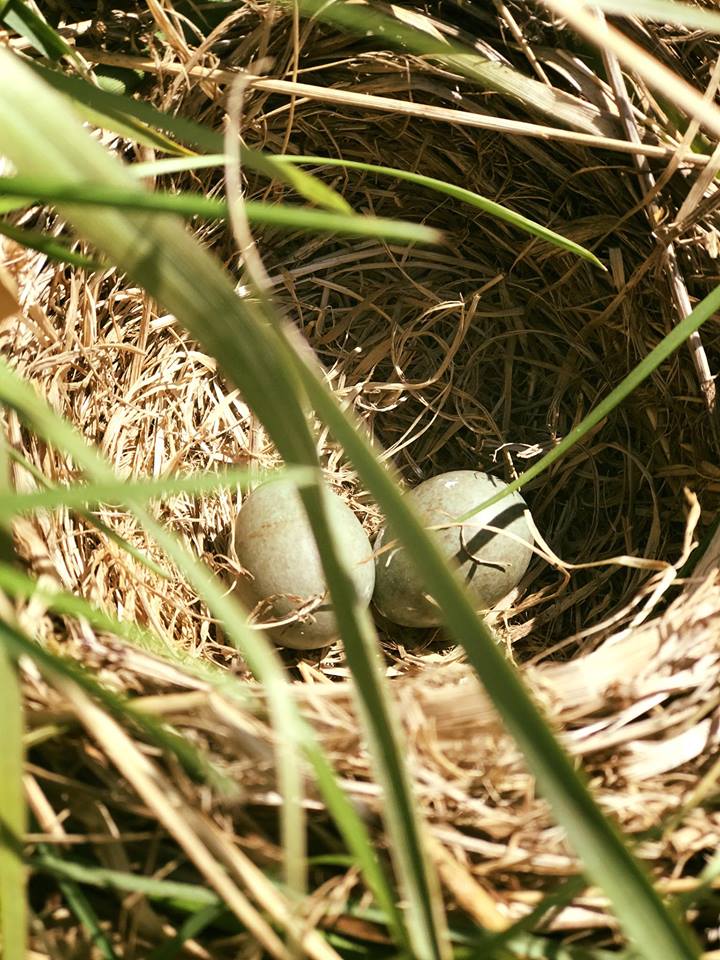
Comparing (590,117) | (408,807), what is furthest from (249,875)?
(590,117)

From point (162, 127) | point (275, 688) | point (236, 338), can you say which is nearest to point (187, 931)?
point (275, 688)

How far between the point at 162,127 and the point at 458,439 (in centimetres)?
57

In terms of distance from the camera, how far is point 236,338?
0.41 meters

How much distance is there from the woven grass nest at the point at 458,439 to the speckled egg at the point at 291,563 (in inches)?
1.6

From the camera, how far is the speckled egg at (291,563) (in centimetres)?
86

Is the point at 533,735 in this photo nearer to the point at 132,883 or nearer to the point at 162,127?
the point at 132,883

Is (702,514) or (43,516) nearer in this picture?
(43,516)

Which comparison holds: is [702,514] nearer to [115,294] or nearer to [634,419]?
[634,419]

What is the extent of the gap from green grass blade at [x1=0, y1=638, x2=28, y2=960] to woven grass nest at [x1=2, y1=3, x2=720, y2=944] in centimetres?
6

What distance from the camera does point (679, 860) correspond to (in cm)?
56

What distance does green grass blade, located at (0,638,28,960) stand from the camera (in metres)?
0.46

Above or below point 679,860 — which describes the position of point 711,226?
above

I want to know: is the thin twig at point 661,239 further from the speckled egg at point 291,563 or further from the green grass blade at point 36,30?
the green grass blade at point 36,30

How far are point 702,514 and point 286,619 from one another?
405 millimetres
